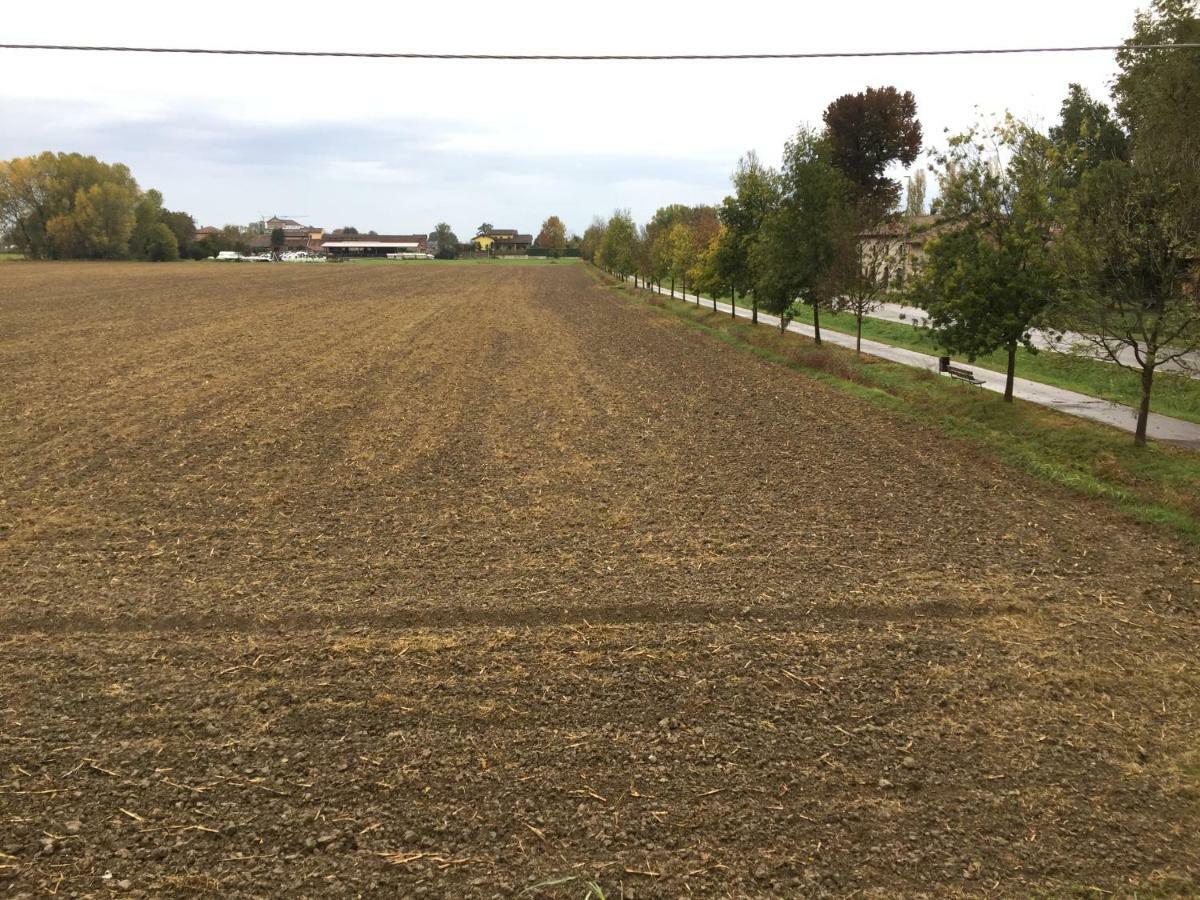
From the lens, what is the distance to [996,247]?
1441 cm

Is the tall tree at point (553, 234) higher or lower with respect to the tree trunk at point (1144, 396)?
higher

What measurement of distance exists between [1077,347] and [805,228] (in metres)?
13.2

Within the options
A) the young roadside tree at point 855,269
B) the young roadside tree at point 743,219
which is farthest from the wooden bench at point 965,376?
the young roadside tree at point 743,219

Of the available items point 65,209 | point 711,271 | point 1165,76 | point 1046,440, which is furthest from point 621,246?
point 65,209

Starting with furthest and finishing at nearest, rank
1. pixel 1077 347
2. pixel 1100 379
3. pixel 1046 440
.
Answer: pixel 1100 379
pixel 1046 440
pixel 1077 347

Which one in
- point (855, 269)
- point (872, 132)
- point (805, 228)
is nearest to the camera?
point (855, 269)

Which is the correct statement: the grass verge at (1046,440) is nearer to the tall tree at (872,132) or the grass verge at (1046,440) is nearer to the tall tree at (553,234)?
the tall tree at (872,132)

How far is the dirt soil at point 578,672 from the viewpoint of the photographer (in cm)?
399

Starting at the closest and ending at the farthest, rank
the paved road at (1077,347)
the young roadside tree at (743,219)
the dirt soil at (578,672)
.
A: 1. the dirt soil at (578,672)
2. the paved road at (1077,347)
3. the young roadside tree at (743,219)

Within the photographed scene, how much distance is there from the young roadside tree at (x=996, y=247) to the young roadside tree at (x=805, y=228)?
801 centimetres

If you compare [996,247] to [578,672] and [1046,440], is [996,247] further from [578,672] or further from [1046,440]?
[578,672]

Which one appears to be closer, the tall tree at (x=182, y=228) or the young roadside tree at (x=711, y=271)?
the young roadside tree at (x=711, y=271)

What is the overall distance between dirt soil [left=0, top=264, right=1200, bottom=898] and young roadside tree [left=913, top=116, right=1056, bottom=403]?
3504mm

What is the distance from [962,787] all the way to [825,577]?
3053 mm
